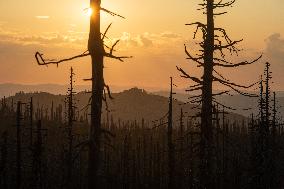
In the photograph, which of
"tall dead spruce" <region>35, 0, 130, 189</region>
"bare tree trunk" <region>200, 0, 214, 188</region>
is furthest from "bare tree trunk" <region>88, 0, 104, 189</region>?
"bare tree trunk" <region>200, 0, 214, 188</region>

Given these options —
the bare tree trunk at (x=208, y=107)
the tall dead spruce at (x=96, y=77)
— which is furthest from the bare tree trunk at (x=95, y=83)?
the bare tree trunk at (x=208, y=107)

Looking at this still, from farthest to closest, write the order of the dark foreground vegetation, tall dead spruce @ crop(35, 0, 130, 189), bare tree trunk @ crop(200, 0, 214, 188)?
the dark foreground vegetation < bare tree trunk @ crop(200, 0, 214, 188) < tall dead spruce @ crop(35, 0, 130, 189)

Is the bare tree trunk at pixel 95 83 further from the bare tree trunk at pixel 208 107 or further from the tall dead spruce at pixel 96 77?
the bare tree trunk at pixel 208 107

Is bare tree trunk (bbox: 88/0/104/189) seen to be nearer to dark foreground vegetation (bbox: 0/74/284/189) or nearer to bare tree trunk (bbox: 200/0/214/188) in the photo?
dark foreground vegetation (bbox: 0/74/284/189)

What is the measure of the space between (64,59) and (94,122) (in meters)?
1.80

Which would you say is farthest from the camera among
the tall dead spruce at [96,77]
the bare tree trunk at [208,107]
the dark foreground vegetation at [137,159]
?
the dark foreground vegetation at [137,159]

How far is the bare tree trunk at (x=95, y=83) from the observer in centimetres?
1110

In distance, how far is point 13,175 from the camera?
82188 millimetres

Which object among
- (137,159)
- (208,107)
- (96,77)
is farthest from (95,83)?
(137,159)

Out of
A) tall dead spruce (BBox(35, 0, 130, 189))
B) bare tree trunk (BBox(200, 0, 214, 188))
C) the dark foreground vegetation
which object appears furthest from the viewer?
the dark foreground vegetation

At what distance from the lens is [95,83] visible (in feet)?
36.8

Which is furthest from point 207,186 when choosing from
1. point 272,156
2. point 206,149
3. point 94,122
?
point 272,156

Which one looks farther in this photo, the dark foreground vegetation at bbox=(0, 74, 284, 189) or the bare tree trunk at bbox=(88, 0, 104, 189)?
the dark foreground vegetation at bbox=(0, 74, 284, 189)

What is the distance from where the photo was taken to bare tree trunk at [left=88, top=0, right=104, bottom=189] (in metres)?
11.1
